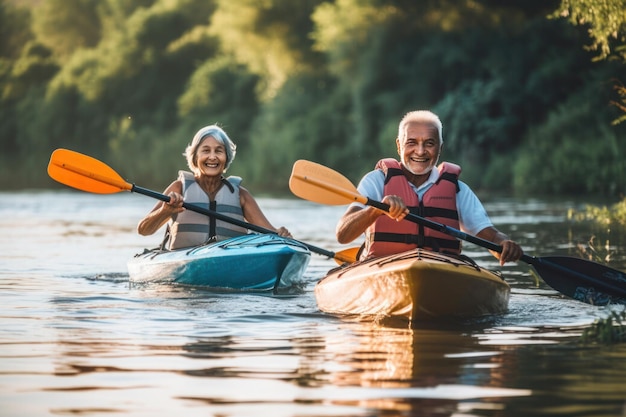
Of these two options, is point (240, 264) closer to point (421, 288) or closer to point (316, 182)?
point (316, 182)

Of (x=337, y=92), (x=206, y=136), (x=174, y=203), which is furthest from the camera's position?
(x=337, y=92)

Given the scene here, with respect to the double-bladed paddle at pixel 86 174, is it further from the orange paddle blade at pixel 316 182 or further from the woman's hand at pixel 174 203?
the orange paddle blade at pixel 316 182

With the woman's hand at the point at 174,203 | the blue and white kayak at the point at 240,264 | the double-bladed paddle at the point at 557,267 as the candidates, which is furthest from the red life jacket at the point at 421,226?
the woman's hand at the point at 174,203

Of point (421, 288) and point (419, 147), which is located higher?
point (419, 147)

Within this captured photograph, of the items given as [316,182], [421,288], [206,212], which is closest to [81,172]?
[206,212]

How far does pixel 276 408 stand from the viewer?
15.3 feet

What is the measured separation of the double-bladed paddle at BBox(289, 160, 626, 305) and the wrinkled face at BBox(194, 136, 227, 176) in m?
A: 1.60

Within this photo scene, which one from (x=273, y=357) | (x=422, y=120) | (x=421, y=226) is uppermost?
(x=422, y=120)

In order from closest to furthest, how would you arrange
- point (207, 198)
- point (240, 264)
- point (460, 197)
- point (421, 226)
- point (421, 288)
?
point (421, 288)
point (421, 226)
point (460, 197)
point (240, 264)
point (207, 198)

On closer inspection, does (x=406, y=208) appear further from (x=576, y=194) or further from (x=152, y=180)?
(x=152, y=180)

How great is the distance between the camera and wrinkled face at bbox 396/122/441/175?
7.29 m

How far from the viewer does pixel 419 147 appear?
7363 millimetres

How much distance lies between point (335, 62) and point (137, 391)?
2867 cm

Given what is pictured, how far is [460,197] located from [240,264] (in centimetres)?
211
